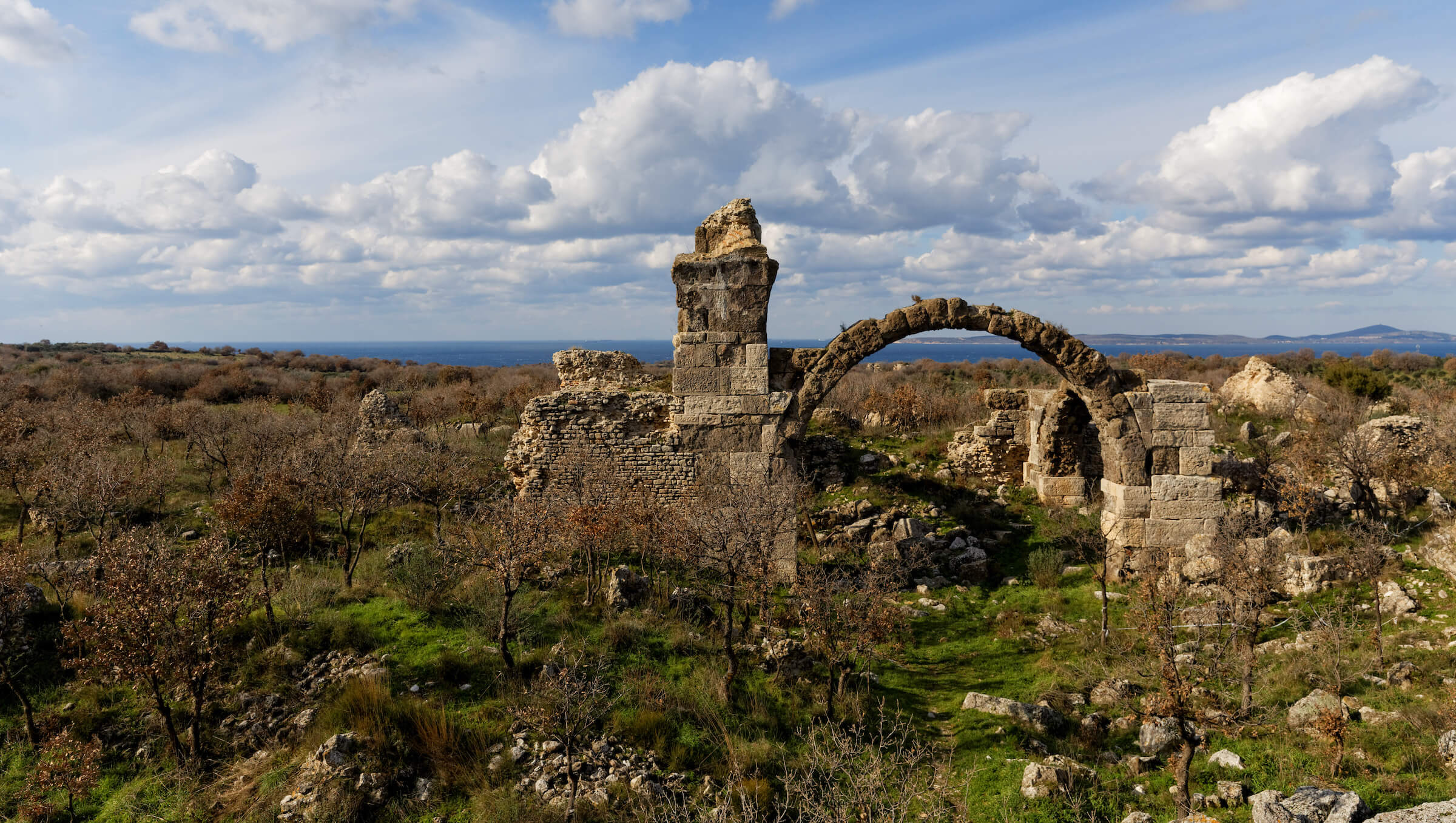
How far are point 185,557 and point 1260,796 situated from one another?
9677 millimetres

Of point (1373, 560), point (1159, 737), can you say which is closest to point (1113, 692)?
point (1159, 737)

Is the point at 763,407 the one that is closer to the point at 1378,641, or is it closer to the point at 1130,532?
the point at 1130,532

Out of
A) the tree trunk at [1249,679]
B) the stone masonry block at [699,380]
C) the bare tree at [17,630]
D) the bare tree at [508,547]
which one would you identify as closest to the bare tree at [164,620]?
the bare tree at [17,630]

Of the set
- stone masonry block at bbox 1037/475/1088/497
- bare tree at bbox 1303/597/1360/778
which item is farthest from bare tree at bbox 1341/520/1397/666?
stone masonry block at bbox 1037/475/1088/497

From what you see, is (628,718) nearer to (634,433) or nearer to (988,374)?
(634,433)

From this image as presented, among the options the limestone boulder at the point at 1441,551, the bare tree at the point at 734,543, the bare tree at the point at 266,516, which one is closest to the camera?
the bare tree at the point at 734,543

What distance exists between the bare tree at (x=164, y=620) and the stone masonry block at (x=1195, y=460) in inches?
513

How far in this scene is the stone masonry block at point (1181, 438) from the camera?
37.4ft

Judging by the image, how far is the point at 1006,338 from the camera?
11.3 m

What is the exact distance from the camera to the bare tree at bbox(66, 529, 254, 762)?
639 cm

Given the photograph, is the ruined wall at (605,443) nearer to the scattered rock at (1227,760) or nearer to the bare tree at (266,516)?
the bare tree at (266,516)

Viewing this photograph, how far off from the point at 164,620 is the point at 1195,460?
44.8 ft

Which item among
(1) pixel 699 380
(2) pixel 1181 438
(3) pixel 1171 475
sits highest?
(1) pixel 699 380

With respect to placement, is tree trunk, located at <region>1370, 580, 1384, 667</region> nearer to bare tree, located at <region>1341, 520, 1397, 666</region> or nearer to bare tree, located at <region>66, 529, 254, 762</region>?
bare tree, located at <region>1341, 520, 1397, 666</region>
